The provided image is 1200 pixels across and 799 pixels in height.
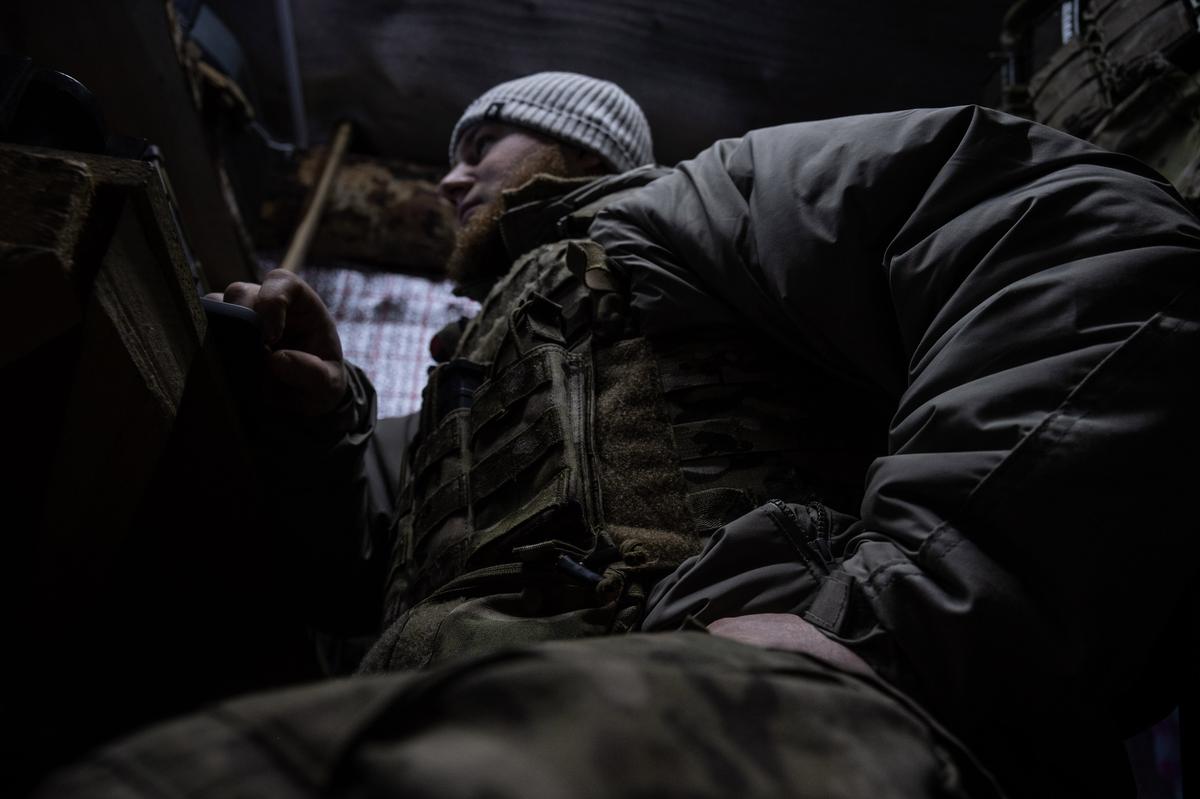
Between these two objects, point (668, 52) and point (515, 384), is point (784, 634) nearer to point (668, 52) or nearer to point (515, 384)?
point (515, 384)

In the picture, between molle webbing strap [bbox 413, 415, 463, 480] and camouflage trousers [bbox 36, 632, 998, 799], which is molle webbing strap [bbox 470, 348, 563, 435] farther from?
camouflage trousers [bbox 36, 632, 998, 799]

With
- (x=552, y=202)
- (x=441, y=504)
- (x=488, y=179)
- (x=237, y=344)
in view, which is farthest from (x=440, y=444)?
(x=488, y=179)

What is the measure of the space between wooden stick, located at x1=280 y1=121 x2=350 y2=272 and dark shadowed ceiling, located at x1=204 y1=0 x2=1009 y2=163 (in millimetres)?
148

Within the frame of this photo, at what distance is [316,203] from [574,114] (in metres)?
1.21

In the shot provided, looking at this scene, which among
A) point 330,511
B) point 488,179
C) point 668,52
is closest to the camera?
point 330,511

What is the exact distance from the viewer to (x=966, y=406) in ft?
2.00

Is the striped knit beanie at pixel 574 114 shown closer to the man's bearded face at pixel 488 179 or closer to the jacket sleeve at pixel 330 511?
the man's bearded face at pixel 488 179

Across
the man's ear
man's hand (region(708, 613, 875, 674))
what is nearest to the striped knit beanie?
the man's ear

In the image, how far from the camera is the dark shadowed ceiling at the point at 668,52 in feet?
7.30

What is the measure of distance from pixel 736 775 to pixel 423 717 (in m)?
0.12

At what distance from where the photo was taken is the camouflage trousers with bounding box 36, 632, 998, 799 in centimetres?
27

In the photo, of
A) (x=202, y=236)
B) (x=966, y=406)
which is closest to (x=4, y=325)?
(x=966, y=406)

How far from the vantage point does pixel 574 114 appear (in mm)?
1762

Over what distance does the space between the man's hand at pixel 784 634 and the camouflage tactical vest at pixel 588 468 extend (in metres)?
0.16
